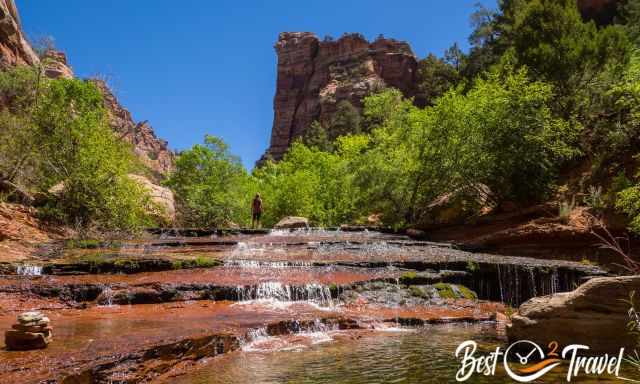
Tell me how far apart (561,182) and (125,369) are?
1935cm

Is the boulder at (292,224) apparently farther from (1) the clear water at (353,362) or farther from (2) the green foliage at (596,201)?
(1) the clear water at (353,362)

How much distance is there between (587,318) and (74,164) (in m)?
18.9

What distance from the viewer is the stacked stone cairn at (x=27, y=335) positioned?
5.58 meters

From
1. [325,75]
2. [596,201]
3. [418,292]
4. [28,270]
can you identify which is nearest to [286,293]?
[418,292]

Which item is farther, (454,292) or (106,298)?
(454,292)

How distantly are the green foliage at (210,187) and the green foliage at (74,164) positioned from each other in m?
10.4

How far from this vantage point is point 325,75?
3201 inches

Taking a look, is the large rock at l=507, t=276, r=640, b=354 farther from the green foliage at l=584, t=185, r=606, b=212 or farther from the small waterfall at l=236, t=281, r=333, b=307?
the green foliage at l=584, t=185, r=606, b=212

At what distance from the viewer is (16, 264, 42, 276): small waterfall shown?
1077 cm

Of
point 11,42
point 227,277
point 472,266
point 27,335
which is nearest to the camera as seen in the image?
point 27,335

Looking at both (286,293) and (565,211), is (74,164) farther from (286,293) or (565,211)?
(565,211)

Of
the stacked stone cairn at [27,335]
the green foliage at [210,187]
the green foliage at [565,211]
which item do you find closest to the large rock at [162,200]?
the green foliage at [210,187]

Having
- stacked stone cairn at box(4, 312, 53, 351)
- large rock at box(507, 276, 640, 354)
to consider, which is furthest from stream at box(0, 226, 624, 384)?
large rock at box(507, 276, 640, 354)

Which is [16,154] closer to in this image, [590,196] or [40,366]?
[40,366]
